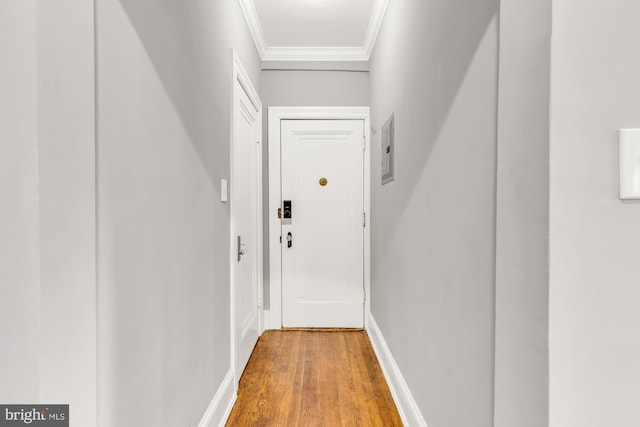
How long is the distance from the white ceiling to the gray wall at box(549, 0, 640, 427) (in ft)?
6.83

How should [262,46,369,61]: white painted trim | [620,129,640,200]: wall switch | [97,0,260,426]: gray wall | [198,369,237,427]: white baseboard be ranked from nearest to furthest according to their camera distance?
[620,129,640,200]: wall switch
[97,0,260,426]: gray wall
[198,369,237,427]: white baseboard
[262,46,369,61]: white painted trim

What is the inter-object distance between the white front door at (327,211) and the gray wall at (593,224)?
99.8 inches

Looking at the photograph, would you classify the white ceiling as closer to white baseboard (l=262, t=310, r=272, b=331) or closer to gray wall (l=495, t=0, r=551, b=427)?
gray wall (l=495, t=0, r=551, b=427)

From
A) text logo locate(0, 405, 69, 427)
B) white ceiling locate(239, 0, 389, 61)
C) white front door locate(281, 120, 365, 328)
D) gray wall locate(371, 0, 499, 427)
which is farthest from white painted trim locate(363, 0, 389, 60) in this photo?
text logo locate(0, 405, 69, 427)

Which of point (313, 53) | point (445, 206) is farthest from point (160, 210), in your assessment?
point (313, 53)

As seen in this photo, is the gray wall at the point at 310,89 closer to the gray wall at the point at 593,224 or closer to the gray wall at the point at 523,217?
the gray wall at the point at 523,217

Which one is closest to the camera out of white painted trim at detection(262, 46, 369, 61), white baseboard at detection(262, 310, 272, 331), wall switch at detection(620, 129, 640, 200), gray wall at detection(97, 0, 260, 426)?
wall switch at detection(620, 129, 640, 200)

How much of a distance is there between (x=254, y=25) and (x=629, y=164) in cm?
264

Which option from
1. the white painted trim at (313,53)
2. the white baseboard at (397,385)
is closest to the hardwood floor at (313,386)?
the white baseboard at (397,385)

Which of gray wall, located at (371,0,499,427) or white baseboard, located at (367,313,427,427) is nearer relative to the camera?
gray wall, located at (371,0,499,427)

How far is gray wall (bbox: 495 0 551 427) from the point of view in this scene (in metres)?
0.65

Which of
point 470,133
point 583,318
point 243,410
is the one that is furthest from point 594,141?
point 243,410

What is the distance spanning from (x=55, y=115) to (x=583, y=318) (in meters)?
1.11

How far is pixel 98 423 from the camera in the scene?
2.76 feet
